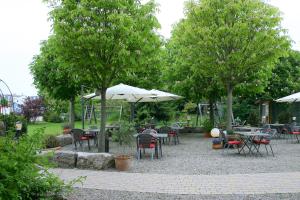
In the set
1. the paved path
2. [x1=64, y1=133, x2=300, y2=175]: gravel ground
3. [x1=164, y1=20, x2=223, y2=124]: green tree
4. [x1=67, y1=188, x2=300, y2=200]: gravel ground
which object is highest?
[x1=164, y1=20, x2=223, y2=124]: green tree

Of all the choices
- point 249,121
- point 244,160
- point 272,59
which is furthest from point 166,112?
point 244,160

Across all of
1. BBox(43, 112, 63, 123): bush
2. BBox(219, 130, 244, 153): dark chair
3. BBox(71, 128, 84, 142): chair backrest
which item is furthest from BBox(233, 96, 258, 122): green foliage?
BBox(71, 128, 84, 142): chair backrest

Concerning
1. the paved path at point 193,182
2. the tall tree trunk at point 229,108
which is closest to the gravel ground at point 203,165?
the paved path at point 193,182

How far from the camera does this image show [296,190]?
7211 mm

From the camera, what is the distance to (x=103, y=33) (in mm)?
11148

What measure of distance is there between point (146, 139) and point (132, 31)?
122 inches

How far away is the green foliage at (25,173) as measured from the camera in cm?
488

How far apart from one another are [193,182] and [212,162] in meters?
3.10

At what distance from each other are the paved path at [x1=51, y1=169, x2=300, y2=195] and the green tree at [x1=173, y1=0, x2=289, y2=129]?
8049 mm

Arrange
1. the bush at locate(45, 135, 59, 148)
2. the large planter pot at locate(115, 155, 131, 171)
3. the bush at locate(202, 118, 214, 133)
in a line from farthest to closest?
the bush at locate(202, 118, 214, 133), the bush at locate(45, 135, 59, 148), the large planter pot at locate(115, 155, 131, 171)

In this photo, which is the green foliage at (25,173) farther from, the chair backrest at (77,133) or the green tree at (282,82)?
the green tree at (282,82)

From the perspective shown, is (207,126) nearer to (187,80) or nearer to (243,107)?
(187,80)

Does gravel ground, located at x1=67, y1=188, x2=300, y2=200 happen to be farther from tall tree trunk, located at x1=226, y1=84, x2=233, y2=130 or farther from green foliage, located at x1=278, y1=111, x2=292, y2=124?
green foliage, located at x1=278, y1=111, x2=292, y2=124

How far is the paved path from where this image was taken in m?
7.28
